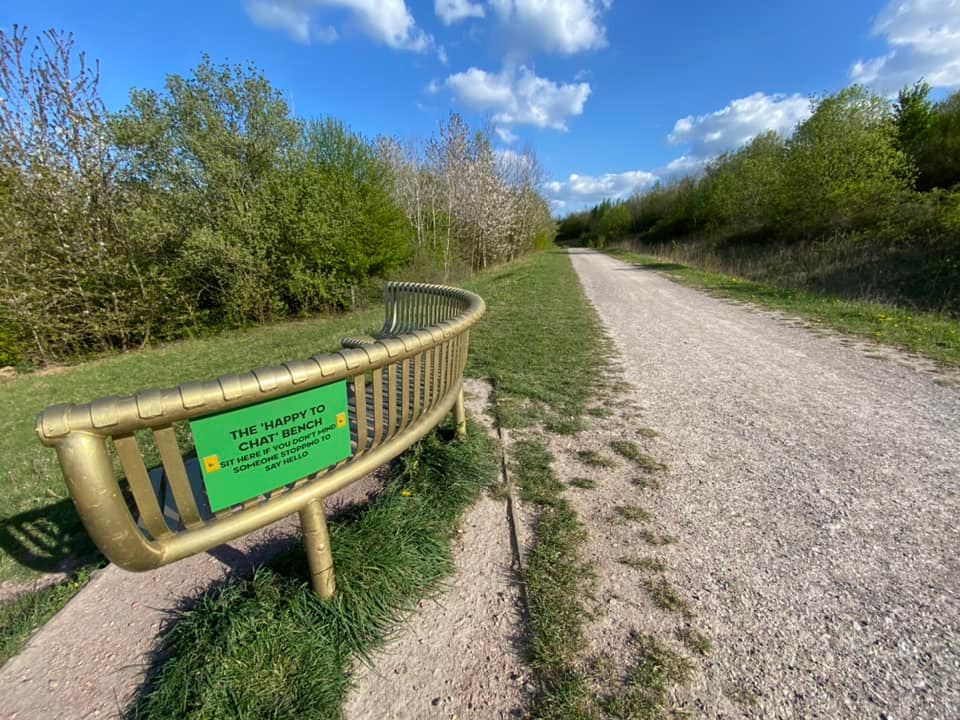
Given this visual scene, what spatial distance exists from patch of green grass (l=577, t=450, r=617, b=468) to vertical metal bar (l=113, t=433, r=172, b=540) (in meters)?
2.61

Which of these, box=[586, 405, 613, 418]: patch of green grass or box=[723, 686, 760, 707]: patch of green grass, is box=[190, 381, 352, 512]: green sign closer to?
box=[723, 686, 760, 707]: patch of green grass

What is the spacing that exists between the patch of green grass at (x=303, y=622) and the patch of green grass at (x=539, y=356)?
1665 mm

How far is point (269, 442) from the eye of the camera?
1.33 m

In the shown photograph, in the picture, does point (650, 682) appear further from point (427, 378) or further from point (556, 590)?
point (427, 378)

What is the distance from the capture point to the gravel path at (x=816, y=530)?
4.85 feet

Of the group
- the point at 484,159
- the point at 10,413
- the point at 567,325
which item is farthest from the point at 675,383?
the point at 484,159

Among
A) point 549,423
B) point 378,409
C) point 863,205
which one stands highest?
point 863,205

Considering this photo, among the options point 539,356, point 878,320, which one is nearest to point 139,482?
point 539,356

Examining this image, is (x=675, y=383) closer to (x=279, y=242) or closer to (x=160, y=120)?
(x=279, y=242)

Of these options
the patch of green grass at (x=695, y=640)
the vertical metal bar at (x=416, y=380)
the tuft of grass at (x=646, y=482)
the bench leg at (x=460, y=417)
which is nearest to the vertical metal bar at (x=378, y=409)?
the vertical metal bar at (x=416, y=380)

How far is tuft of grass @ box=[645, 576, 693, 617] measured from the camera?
179 centimetres

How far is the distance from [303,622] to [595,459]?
7.29 ft

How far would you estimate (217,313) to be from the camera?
12.3 metres

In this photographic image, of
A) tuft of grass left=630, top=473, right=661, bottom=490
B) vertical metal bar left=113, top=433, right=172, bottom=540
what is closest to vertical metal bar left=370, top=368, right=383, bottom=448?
vertical metal bar left=113, top=433, right=172, bottom=540
